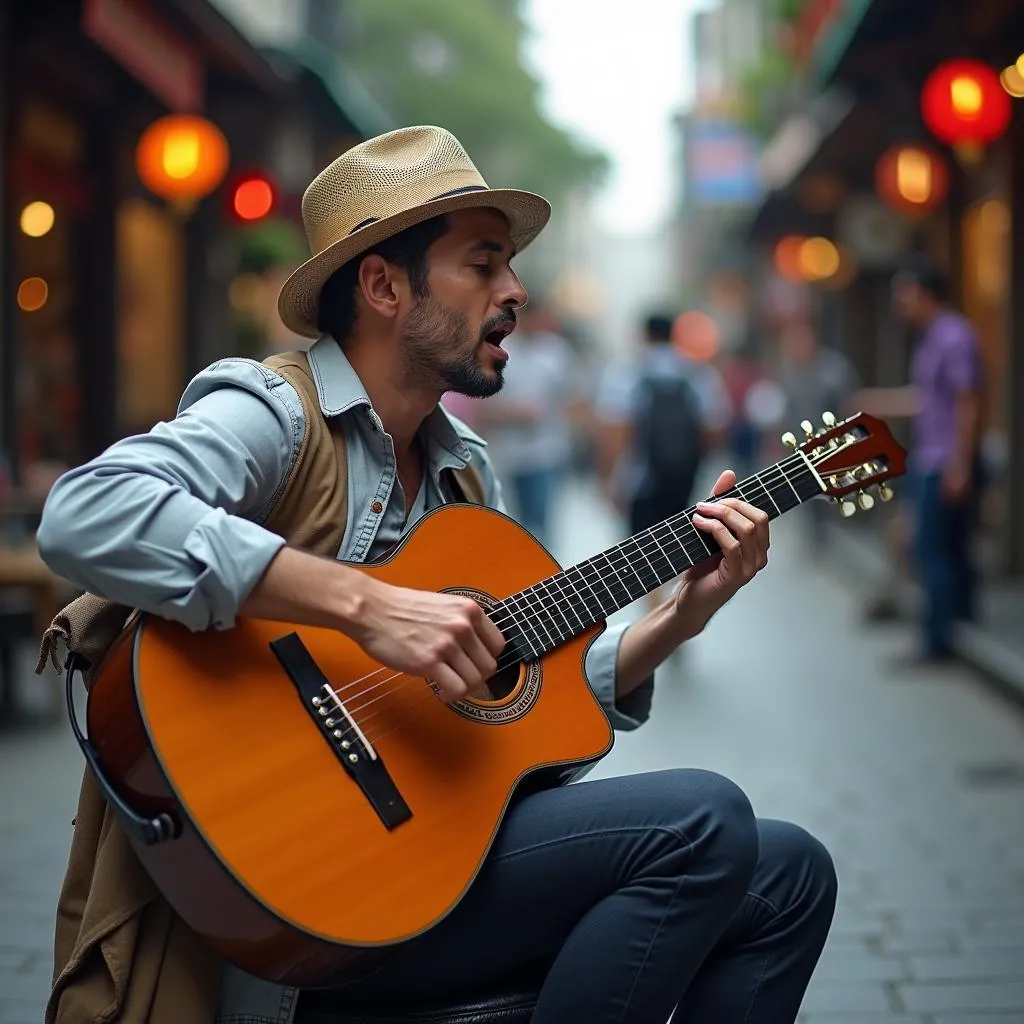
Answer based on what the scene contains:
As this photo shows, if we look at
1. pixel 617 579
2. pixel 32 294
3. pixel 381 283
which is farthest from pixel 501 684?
pixel 32 294

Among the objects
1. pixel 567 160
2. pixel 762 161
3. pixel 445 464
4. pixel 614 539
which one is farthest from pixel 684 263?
pixel 445 464

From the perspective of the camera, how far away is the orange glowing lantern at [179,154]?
10.7 m

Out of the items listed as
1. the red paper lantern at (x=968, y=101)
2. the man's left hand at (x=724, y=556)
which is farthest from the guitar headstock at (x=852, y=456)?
the red paper lantern at (x=968, y=101)

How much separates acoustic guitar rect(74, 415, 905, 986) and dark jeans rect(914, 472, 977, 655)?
5997mm

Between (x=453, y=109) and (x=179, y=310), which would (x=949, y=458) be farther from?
(x=453, y=109)

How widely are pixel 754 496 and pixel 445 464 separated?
0.54 metres

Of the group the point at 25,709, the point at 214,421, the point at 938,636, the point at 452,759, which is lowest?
the point at 938,636

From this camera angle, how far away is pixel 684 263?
2968 inches

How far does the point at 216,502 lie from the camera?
7.68 ft

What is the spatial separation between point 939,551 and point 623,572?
608 cm

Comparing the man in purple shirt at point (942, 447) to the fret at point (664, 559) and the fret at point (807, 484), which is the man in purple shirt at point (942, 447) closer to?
the fret at point (807, 484)

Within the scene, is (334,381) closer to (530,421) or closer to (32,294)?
(530,421)

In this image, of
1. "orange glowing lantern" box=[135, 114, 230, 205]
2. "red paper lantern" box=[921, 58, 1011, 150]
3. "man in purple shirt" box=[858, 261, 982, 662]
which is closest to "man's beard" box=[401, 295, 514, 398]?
"man in purple shirt" box=[858, 261, 982, 662]

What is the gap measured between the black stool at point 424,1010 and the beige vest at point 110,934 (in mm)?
167
